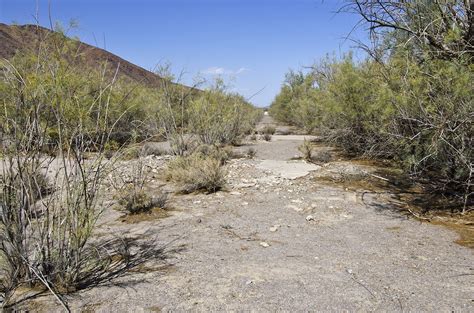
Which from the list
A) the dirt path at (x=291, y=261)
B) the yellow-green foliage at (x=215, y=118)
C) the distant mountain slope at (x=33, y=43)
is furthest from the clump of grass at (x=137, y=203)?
the yellow-green foliage at (x=215, y=118)

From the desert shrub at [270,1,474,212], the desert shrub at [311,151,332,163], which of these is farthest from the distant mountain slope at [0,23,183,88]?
the desert shrub at [311,151,332,163]

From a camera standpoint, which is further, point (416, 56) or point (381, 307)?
point (416, 56)

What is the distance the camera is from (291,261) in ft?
14.9

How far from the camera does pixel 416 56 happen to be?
6793 mm

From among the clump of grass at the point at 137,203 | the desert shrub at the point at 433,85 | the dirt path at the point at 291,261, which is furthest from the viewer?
the clump of grass at the point at 137,203

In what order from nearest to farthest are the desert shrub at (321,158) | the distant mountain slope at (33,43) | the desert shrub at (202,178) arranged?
the distant mountain slope at (33,43) < the desert shrub at (202,178) < the desert shrub at (321,158)

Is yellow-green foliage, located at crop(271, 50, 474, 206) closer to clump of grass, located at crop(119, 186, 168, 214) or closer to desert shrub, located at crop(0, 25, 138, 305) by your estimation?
clump of grass, located at crop(119, 186, 168, 214)

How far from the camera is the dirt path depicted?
3.55 meters

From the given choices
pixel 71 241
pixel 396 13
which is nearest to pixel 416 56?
pixel 396 13

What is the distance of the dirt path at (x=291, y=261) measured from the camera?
3.55 meters

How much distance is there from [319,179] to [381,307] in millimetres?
6124

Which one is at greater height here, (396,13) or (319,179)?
(396,13)

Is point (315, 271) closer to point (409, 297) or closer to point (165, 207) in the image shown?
point (409, 297)

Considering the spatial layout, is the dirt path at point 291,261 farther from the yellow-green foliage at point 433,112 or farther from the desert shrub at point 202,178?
the yellow-green foliage at point 433,112
